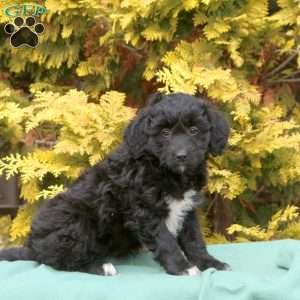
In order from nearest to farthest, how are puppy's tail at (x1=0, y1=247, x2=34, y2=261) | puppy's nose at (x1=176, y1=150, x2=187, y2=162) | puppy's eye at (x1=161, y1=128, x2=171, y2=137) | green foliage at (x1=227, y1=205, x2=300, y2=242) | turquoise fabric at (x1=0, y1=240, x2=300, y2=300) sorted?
1. turquoise fabric at (x1=0, y1=240, x2=300, y2=300)
2. puppy's nose at (x1=176, y1=150, x2=187, y2=162)
3. puppy's eye at (x1=161, y1=128, x2=171, y2=137)
4. puppy's tail at (x1=0, y1=247, x2=34, y2=261)
5. green foliage at (x1=227, y1=205, x2=300, y2=242)

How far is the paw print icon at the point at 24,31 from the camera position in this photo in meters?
5.20

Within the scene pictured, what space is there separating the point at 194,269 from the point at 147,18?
2453mm

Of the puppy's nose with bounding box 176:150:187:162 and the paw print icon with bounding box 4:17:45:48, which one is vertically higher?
the paw print icon with bounding box 4:17:45:48

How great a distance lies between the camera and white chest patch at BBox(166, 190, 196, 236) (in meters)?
3.04

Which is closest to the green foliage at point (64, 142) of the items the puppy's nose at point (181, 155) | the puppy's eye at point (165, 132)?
the puppy's eye at point (165, 132)

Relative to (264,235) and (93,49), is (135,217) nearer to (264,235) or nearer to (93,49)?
(264,235)

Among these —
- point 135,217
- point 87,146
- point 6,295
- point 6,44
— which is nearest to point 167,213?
point 135,217

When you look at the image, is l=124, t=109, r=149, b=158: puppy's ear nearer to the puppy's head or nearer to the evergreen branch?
the puppy's head

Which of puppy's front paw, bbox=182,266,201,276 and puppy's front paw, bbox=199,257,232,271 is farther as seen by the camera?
puppy's front paw, bbox=199,257,232,271

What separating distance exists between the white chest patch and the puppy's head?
186mm

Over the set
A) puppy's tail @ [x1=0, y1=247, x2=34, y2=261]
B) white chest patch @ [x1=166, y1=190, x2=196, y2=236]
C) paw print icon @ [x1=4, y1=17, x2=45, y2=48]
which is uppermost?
paw print icon @ [x1=4, y1=17, x2=45, y2=48]

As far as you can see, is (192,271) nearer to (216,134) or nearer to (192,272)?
(192,272)

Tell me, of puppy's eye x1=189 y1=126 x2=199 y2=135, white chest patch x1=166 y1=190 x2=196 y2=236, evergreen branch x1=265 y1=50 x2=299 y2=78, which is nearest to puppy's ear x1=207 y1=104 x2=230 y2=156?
puppy's eye x1=189 y1=126 x2=199 y2=135

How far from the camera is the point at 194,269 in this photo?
295cm
